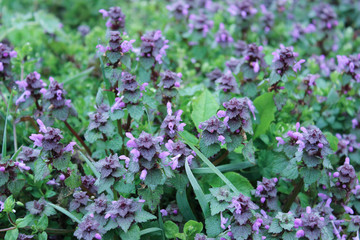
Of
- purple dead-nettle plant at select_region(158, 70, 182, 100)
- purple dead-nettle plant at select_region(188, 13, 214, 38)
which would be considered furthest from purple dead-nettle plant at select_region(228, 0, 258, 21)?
purple dead-nettle plant at select_region(158, 70, 182, 100)

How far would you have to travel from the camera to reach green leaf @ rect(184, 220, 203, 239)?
2.27m

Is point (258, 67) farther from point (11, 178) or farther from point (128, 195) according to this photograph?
point (11, 178)

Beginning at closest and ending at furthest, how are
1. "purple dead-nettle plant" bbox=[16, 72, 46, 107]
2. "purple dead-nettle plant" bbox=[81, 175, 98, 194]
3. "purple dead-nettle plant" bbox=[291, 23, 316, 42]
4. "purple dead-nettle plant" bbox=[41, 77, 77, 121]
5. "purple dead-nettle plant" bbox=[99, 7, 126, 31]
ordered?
1. "purple dead-nettle plant" bbox=[81, 175, 98, 194]
2. "purple dead-nettle plant" bbox=[41, 77, 77, 121]
3. "purple dead-nettle plant" bbox=[16, 72, 46, 107]
4. "purple dead-nettle plant" bbox=[99, 7, 126, 31]
5. "purple dead-nettle plant" bbox=[291, 23, 316, 42]

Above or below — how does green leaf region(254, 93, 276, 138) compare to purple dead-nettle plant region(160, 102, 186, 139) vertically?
below

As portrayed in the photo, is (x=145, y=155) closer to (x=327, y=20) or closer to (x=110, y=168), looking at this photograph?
(x=110, y=168)

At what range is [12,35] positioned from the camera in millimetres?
4375

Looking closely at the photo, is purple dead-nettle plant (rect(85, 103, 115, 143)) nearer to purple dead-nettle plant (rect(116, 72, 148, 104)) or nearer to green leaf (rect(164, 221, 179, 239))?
purple dead-nettle plant (rect(116, 72, 148, 104))

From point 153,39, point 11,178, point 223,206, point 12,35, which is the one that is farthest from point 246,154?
point 12,35

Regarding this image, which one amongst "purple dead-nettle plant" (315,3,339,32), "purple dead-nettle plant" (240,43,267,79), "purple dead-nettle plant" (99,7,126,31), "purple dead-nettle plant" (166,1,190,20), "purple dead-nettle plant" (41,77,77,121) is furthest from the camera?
"purple dead-nettle plant" (315,3,339,32)

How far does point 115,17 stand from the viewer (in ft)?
10.2

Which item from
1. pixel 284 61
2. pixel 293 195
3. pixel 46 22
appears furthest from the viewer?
pixel 46 22

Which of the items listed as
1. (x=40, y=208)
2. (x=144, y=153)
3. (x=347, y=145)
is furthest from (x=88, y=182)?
(x=347, y=145)

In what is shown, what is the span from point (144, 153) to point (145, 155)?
0.5 inches

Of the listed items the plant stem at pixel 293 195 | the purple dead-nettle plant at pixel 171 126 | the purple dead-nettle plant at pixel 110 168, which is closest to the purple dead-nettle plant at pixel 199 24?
the purple dead-nettle plant at pixel 171 126
